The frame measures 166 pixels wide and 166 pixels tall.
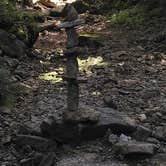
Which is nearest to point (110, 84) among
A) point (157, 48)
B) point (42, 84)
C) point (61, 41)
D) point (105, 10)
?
point (42, 84)

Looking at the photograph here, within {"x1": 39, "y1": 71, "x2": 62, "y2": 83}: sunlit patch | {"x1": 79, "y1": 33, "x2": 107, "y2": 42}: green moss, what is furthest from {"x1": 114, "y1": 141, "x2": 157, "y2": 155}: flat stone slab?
{"x1": 79, "y1": 33, "x2": 107, "y2": 42}: green moss

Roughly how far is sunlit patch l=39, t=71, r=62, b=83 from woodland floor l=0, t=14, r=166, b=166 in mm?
23

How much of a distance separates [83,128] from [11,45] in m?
5.37

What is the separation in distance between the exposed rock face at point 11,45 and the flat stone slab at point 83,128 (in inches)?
187

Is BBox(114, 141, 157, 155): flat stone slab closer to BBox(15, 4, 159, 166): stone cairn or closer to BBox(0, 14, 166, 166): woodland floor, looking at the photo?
BBox(15, 4, 159, 166): stone cairn

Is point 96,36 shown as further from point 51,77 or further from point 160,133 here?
point 160,133

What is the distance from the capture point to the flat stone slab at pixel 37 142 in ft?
23.9

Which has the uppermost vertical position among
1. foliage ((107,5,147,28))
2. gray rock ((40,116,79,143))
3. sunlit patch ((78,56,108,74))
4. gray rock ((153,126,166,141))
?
foliage ((107,5,147,28))

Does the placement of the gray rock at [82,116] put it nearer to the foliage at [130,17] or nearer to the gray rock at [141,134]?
the gray rock at [141,134]

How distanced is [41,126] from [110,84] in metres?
3.11

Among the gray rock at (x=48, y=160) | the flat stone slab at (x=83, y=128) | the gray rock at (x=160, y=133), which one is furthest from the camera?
the gray rock at (x=160, y=133)

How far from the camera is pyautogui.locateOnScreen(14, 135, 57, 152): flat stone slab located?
23.9 feet

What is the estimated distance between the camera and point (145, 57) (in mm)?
12047

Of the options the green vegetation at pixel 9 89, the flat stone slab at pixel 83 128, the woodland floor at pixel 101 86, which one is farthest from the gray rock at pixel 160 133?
the green vegetation at pixel 9 89
